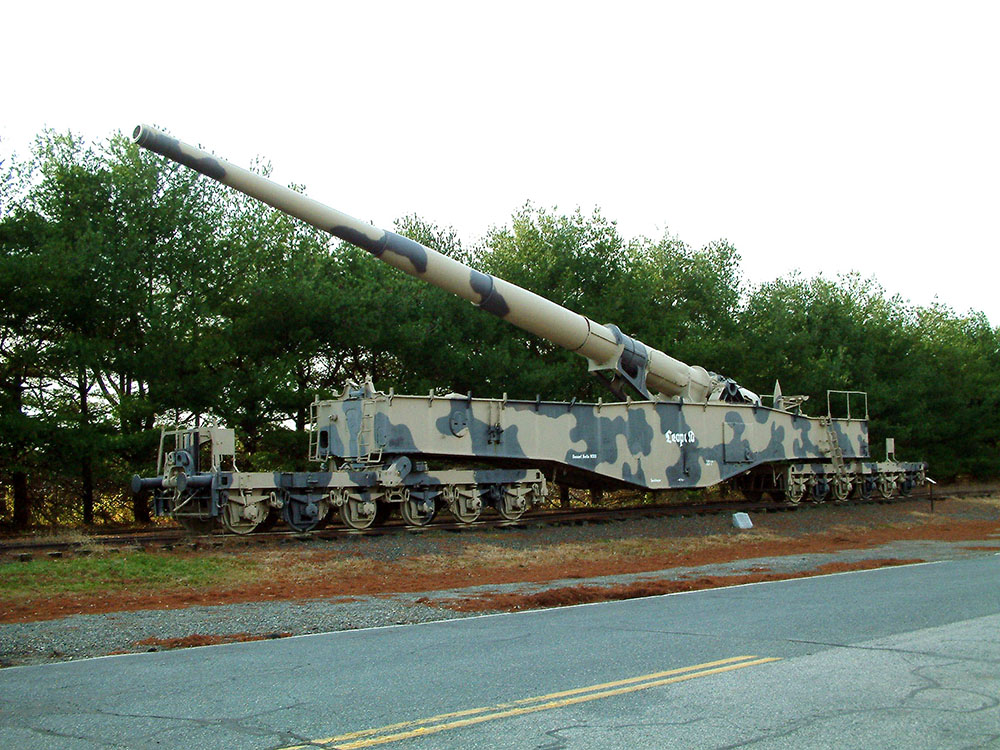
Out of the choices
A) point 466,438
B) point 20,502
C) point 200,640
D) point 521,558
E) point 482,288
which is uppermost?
point 482,288

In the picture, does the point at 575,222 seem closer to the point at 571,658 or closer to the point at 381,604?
the point at 381,604

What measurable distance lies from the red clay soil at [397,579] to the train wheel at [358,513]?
11.3ft

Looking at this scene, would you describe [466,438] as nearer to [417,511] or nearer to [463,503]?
[463,503]

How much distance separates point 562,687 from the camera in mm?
5840

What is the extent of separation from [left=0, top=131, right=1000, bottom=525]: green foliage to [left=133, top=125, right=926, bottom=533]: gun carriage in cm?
276

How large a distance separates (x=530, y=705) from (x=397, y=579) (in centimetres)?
686

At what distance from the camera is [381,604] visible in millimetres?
9828

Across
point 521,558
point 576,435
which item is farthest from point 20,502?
point 521,558

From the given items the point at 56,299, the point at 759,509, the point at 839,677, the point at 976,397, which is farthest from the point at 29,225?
the point at 976,397

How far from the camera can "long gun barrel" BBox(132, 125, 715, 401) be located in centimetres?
1420

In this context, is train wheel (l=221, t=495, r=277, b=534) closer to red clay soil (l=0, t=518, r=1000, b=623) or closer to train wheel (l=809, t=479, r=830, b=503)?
red clay soil (l=0, t=518, r=1000, b=623)

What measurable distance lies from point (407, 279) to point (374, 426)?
10.5m

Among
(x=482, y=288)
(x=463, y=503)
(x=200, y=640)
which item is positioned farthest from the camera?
(x=463, y=503)

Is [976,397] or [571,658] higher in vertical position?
[976,397]
